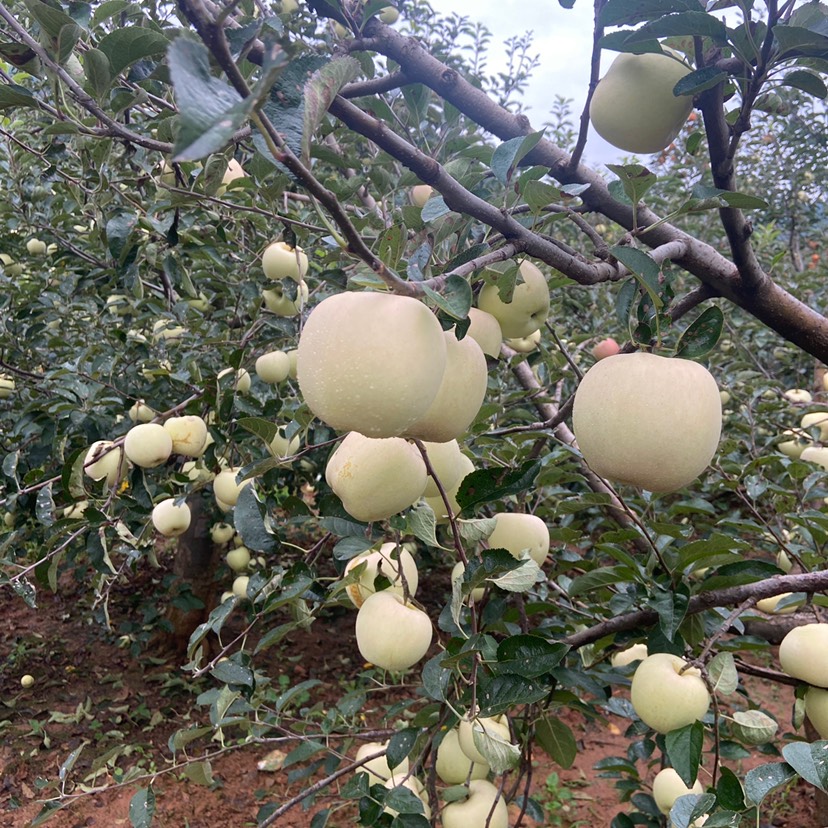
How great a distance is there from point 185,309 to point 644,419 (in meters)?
2.04

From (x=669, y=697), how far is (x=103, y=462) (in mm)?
1540

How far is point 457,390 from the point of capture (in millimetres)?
760

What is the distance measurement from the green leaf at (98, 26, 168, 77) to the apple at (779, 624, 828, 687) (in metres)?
1.39

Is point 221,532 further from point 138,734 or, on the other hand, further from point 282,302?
point 282,302

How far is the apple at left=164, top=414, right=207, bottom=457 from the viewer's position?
1802mm

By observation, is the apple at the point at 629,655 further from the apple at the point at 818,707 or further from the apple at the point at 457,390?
the apple at the point at 457,390

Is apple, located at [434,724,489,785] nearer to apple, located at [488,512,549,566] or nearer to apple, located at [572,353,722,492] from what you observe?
apple, located at [488,512,549,566]

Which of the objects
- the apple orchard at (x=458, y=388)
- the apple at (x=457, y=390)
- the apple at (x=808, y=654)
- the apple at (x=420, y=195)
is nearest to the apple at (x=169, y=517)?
the apple orchard at (x=458, y=388)

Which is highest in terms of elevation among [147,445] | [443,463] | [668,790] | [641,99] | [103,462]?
[641,99]

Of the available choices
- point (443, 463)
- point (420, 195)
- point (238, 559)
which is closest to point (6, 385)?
point (238, 559)

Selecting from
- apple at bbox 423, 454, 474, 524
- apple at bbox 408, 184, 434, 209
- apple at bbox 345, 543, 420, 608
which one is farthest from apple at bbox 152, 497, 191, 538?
apple at bbox 408, 184, 434, 209

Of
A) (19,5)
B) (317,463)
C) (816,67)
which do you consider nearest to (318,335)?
(816,67)

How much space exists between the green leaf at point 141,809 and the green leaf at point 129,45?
1353mm

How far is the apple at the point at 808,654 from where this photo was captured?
1033 mm
